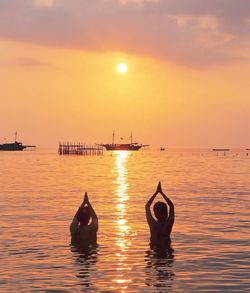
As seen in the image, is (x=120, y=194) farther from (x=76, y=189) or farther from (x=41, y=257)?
(x=41, y=257)

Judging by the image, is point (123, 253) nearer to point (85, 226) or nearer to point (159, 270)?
point (85, 226)

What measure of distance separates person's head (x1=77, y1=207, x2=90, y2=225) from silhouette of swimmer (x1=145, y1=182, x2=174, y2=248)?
101 inches

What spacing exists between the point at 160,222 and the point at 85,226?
10.6 ft

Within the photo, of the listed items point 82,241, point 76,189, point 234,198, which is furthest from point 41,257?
point 76,189

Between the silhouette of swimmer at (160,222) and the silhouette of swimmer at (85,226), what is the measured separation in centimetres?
241

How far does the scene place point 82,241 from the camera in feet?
83.8

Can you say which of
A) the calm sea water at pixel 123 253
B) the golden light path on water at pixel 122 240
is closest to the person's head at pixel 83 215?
the calm sea water at pixel 123 253

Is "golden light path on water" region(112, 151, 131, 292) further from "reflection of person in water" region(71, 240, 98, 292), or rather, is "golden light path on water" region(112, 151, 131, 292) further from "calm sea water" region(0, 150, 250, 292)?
"reflection of person in water" region(71, 240, 98, 292)

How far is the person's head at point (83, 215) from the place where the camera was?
80.9 feet

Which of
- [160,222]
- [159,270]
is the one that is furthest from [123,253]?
[159,270]

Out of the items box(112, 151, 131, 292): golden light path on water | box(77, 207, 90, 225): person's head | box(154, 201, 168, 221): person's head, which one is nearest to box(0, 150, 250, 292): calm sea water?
box(112, 151, 131, 292): golden light path on water

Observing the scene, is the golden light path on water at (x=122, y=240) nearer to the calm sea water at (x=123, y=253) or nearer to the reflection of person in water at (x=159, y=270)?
the calm sea water at (x=123, y=253)

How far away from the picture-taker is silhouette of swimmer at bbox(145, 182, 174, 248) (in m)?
24.2

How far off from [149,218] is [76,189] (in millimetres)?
38606
